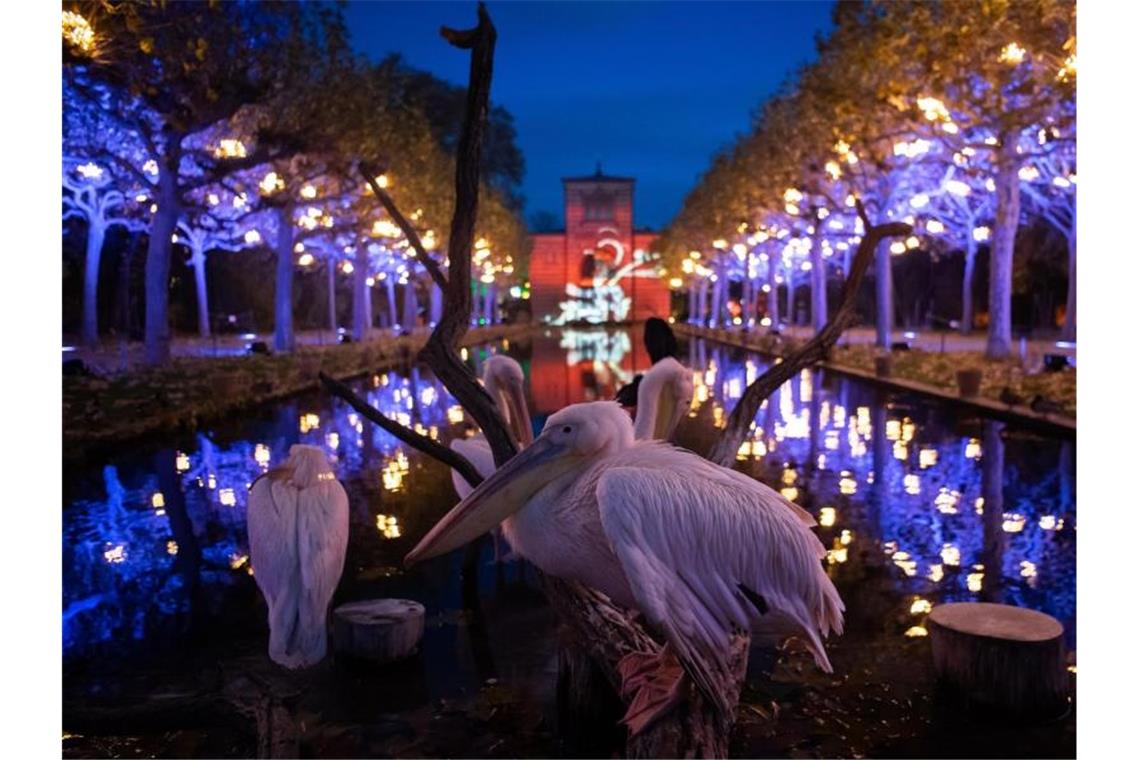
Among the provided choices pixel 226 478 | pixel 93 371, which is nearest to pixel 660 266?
pixel 93 371

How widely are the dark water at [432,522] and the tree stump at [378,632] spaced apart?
0.74 feet

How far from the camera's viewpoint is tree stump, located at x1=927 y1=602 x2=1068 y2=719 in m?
4.76

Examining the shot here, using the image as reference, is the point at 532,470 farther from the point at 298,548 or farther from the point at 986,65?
the point at 986,65

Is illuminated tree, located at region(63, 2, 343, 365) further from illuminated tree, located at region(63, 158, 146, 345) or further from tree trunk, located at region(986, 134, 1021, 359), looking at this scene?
tree trunk, located at region(986, 134, 1021, 359)

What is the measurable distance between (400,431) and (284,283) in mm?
25729

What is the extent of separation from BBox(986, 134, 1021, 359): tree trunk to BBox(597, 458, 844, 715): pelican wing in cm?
1984

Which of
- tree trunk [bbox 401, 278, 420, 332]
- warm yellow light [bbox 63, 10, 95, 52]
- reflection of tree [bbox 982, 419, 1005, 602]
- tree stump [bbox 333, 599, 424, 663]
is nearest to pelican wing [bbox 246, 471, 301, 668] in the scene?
tree stump [bbox 333, 599, 424, 663]

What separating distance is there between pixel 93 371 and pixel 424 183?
1529cm

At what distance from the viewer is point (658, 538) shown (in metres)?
3.38

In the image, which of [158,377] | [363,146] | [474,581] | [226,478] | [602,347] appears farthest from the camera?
[602,347]

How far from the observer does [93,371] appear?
20047 millimetres

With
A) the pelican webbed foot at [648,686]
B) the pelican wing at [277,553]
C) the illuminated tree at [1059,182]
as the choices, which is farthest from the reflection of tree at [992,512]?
the illuminated tree at [1059,182]
